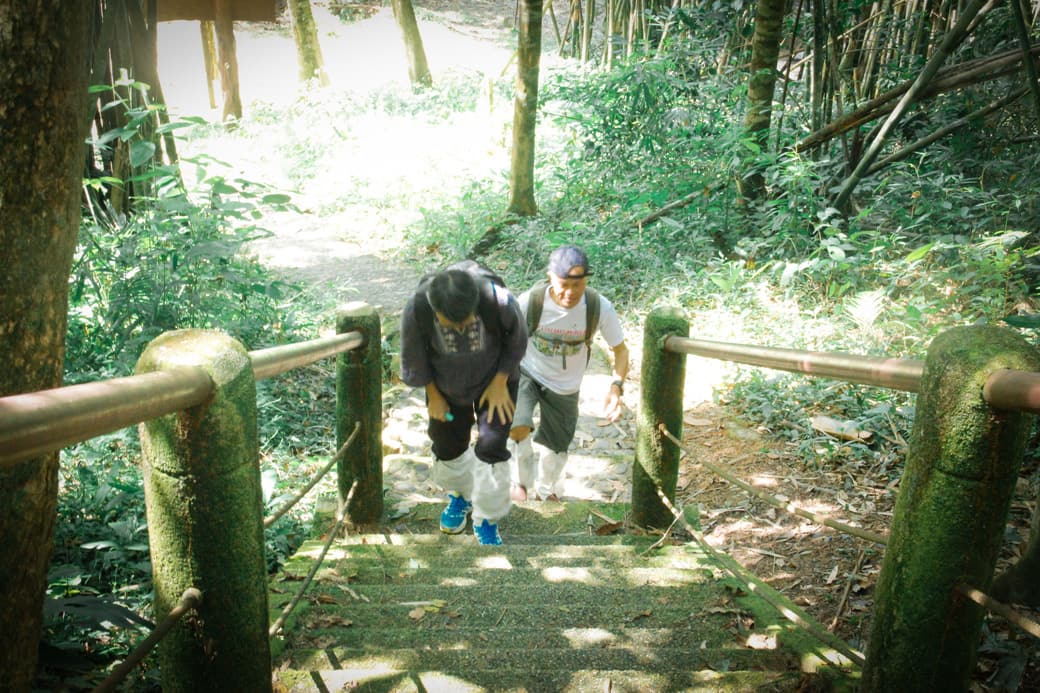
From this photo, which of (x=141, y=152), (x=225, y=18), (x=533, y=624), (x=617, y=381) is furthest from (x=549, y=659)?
(x=225, y=18)

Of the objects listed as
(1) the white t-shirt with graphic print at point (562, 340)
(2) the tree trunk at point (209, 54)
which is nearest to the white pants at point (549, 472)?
(1) the white t-shirt with graphic print at point (562, 340)

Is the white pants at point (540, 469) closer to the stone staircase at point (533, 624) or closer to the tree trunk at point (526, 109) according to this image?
the stone staircase at point (533, 624)

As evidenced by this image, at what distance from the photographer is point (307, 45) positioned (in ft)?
56.5

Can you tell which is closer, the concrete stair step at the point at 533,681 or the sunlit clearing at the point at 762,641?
the concrete stair step at the point at 533,681

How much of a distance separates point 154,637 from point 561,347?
→ 2.91 m

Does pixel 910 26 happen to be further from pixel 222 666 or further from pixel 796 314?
pixel 222 666

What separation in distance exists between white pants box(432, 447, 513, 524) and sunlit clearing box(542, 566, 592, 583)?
2.44ft

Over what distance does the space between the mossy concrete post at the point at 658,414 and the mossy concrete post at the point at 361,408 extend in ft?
4.07

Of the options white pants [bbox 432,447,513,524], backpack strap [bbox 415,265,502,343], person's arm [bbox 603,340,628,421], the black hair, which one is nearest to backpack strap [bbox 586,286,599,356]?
person's arm [bbox 603,340,628,421]

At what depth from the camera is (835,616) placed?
110 inches

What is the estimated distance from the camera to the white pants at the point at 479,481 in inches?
140

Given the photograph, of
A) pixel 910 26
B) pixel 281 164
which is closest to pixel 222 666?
pixel 910 26

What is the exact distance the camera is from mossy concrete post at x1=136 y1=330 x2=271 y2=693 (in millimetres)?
1285

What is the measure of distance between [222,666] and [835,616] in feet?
8.05
